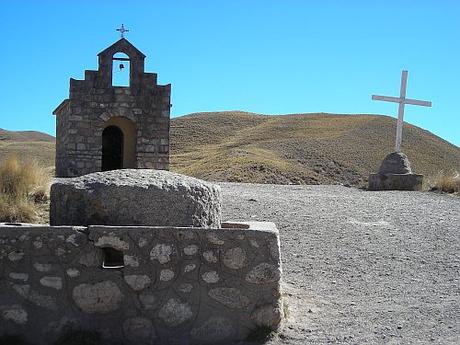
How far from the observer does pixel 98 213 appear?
512 centimetres

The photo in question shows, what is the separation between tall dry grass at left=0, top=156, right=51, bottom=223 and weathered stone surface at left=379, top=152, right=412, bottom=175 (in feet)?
36.1

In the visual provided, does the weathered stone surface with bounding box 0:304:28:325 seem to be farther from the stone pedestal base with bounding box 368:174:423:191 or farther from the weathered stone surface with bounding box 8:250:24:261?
the stone pedestal base with bounding box 368:174:423:191

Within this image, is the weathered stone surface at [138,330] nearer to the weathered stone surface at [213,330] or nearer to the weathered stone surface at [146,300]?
the weathered stone surface at [146,300]

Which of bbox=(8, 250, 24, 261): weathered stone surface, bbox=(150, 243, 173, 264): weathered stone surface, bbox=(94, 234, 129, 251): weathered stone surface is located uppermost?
bbox=(94, 234, 129, 251): weathered stone surface

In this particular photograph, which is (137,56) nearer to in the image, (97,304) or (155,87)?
(155,87)

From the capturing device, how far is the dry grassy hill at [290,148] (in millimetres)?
28719

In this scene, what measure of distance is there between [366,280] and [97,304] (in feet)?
12.3

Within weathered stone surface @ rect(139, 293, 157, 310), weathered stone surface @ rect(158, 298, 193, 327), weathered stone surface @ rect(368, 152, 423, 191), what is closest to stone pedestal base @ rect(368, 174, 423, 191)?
weathered stone surface @ rect(368, 152, 423, 191)

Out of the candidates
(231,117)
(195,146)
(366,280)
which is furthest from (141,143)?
(231,117)

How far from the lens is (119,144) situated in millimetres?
19391

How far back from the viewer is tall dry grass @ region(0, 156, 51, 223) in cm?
952

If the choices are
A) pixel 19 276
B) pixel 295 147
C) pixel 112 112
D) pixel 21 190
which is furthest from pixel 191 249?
pixel 295 147

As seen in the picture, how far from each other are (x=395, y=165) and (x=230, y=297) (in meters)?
14.6

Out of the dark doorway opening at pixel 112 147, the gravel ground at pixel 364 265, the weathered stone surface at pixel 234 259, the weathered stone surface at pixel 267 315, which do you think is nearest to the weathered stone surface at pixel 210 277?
the weathered stone surface at pixel 234 259
